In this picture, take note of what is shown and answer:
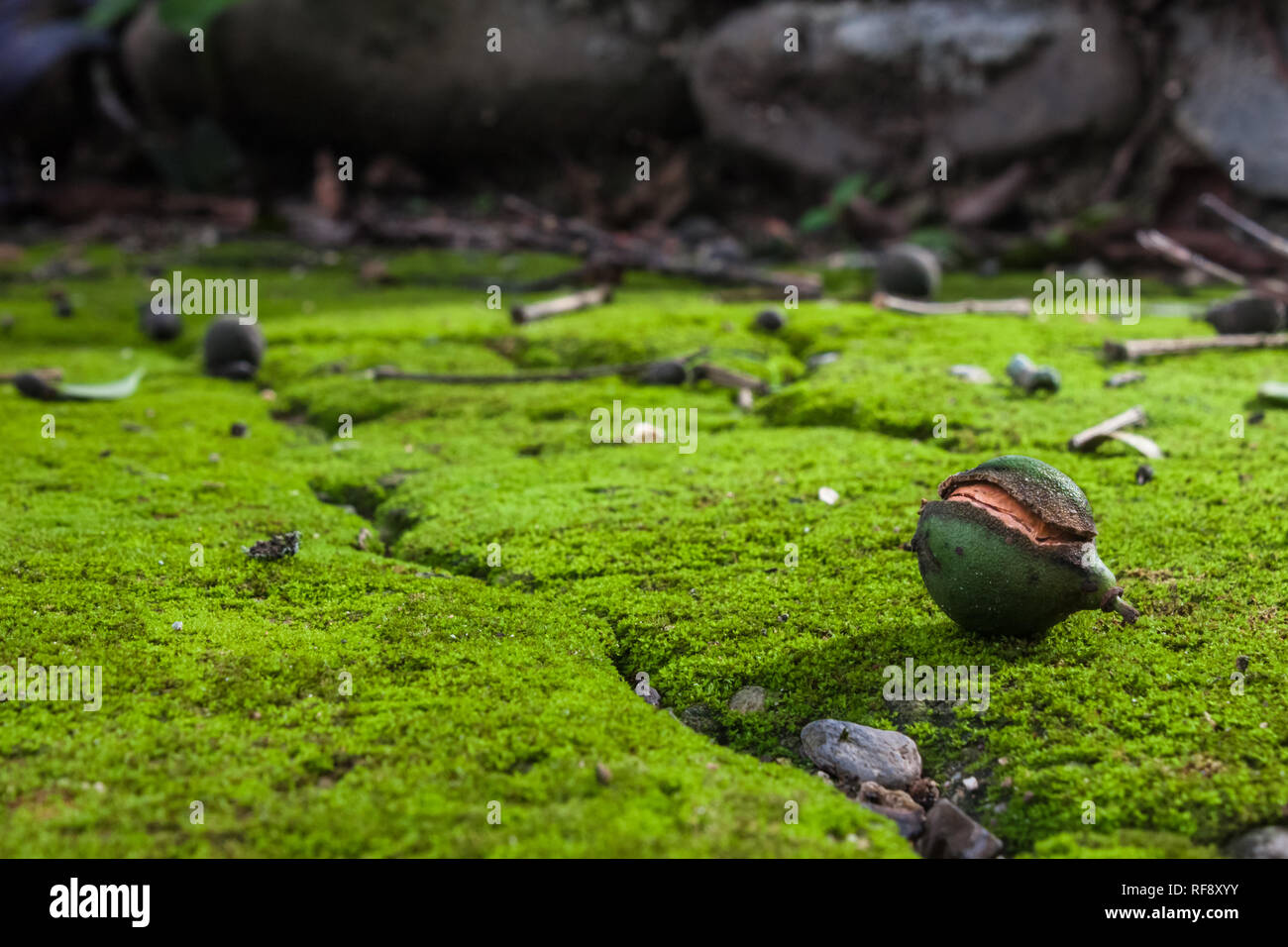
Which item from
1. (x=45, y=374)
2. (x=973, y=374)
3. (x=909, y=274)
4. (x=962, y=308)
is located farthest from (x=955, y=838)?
(x=909, y=274)

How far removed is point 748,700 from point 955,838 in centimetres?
69

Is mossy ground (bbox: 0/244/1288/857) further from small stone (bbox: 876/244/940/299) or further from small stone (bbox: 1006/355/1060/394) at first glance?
small stone (bbox: 876/244/940/299)

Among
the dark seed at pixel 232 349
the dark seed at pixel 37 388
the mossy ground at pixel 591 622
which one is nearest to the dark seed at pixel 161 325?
the dark seed at pixel 232 349

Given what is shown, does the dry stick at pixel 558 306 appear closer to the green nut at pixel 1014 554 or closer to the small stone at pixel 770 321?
the small stone at pixel 770 321

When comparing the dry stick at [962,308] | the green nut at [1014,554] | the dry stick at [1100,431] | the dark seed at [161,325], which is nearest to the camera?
the green nut at [1014,554]

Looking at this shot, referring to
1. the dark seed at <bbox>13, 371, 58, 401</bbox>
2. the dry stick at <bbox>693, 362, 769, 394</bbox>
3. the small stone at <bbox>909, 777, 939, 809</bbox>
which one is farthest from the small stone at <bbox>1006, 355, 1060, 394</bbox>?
the dark seed at <bbox>13, 371, 58, 401</bbox>

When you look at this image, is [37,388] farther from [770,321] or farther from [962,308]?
[962,308]

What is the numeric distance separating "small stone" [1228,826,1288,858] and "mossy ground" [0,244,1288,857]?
3 cm

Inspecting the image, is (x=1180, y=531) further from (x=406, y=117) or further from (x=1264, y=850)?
(x=406, y=117)

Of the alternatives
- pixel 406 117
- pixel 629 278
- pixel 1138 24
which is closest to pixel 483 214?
pixel 406 117

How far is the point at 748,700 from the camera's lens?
2617 mm

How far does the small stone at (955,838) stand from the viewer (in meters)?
2.04

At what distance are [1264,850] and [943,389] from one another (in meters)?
3.20

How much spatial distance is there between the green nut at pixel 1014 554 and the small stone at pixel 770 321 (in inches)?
150
